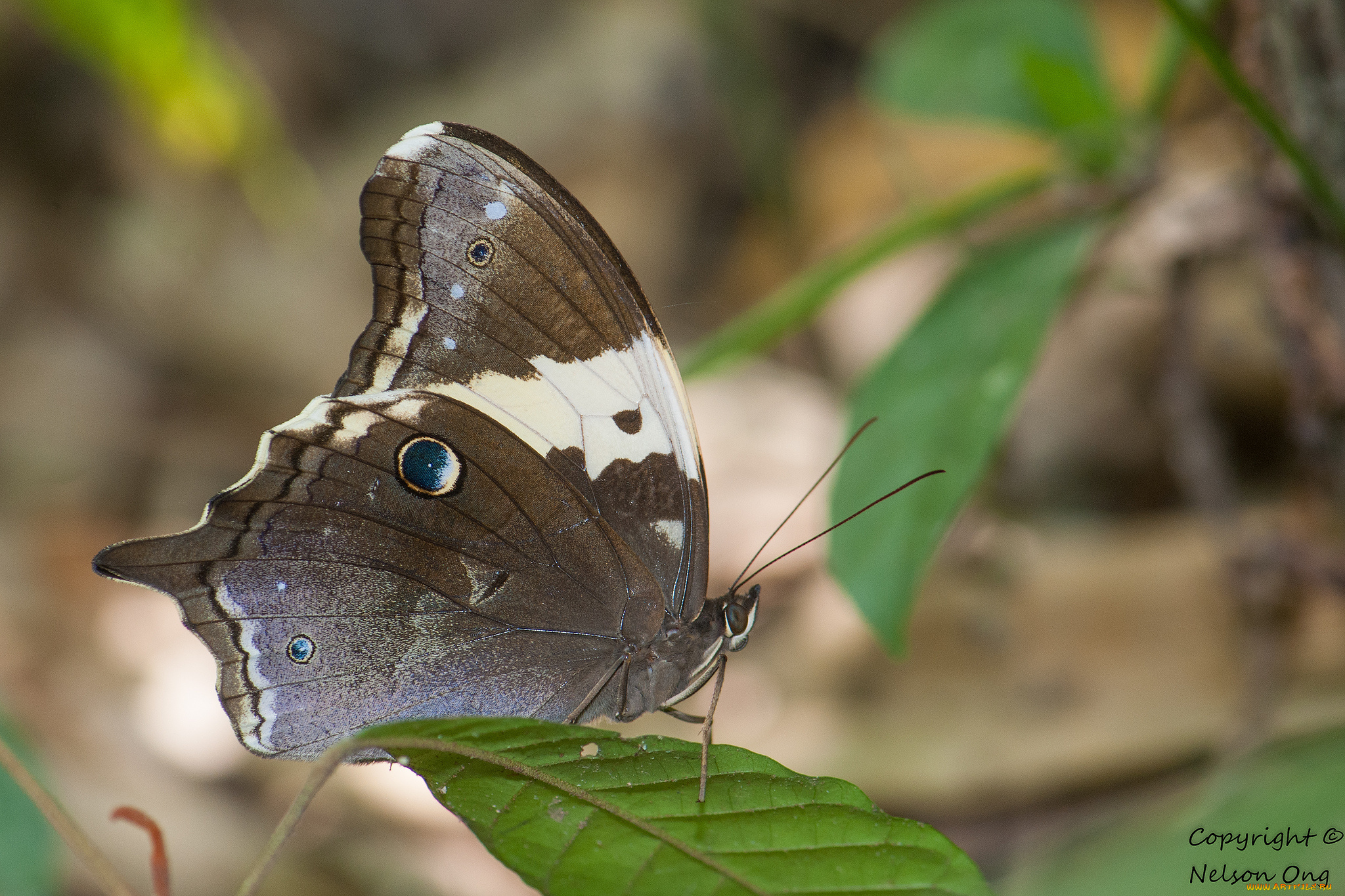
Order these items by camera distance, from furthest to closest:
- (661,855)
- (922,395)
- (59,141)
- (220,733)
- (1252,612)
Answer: (59,141) → (220,733) → (1252,612) → (922,395) → (661,855)

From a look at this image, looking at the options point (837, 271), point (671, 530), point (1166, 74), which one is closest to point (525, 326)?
point (671, 530)

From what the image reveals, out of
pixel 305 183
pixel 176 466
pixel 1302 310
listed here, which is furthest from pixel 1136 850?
pixel 305 183

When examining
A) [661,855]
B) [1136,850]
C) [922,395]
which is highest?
[922,395]

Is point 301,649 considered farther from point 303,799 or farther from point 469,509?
point 303,799

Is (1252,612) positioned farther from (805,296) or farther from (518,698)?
(518,698)

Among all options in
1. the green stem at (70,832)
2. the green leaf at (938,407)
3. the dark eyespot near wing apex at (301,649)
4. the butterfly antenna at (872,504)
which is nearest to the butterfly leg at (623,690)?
the butterfly antenna at (872,504)

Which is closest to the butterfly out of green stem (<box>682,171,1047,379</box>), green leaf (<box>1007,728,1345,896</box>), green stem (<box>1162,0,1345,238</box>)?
green stem (<box>682,171,1047,379</box>)

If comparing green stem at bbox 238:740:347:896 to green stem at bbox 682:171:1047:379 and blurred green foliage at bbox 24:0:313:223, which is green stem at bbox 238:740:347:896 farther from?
blurred green foliage at bbox 24:0:313:223
